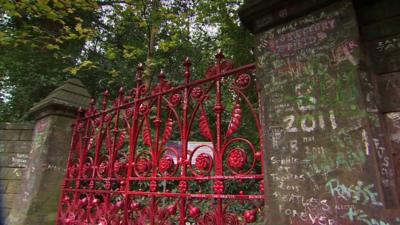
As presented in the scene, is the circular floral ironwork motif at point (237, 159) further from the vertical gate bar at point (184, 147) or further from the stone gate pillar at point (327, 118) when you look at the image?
the vertical gate bar at point (184, 147)

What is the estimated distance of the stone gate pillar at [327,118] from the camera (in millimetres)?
1472

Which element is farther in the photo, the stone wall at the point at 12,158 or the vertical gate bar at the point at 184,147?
the stone wall at the point at 12,158

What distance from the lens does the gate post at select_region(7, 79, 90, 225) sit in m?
3.74

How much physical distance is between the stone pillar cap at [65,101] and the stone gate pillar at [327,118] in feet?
10.3

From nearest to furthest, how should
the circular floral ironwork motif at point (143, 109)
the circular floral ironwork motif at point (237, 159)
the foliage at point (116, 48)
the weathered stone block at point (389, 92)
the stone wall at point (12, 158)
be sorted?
the weathered stone block at point (389, 92) < the circular floral ironwork motif at point (237, 159) < the circular floral ironwork motif at point (143, 109) < the stone wall at point (12, 158) < the foliage at point (116, 48)

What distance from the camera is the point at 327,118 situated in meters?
1.64

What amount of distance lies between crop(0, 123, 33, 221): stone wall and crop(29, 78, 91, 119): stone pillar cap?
0.37 metres

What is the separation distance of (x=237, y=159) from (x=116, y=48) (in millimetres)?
7384

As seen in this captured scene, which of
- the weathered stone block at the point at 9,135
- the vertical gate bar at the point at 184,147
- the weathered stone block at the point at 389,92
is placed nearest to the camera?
the weathered stone block at the point at 389,92

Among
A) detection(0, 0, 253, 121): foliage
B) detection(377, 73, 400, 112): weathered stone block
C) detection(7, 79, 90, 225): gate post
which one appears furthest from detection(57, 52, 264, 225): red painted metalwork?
detection(0, 0, 253, 121): foliage

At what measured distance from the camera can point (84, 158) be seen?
3729mm

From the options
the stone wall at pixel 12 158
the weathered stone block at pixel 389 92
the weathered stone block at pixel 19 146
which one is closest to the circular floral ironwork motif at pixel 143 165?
the weathered stone block at pixel 389 92

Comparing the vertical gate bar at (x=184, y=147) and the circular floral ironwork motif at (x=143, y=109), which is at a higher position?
the circular floral ironwork motif at (x=143, y=109)

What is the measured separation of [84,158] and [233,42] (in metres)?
5.72
